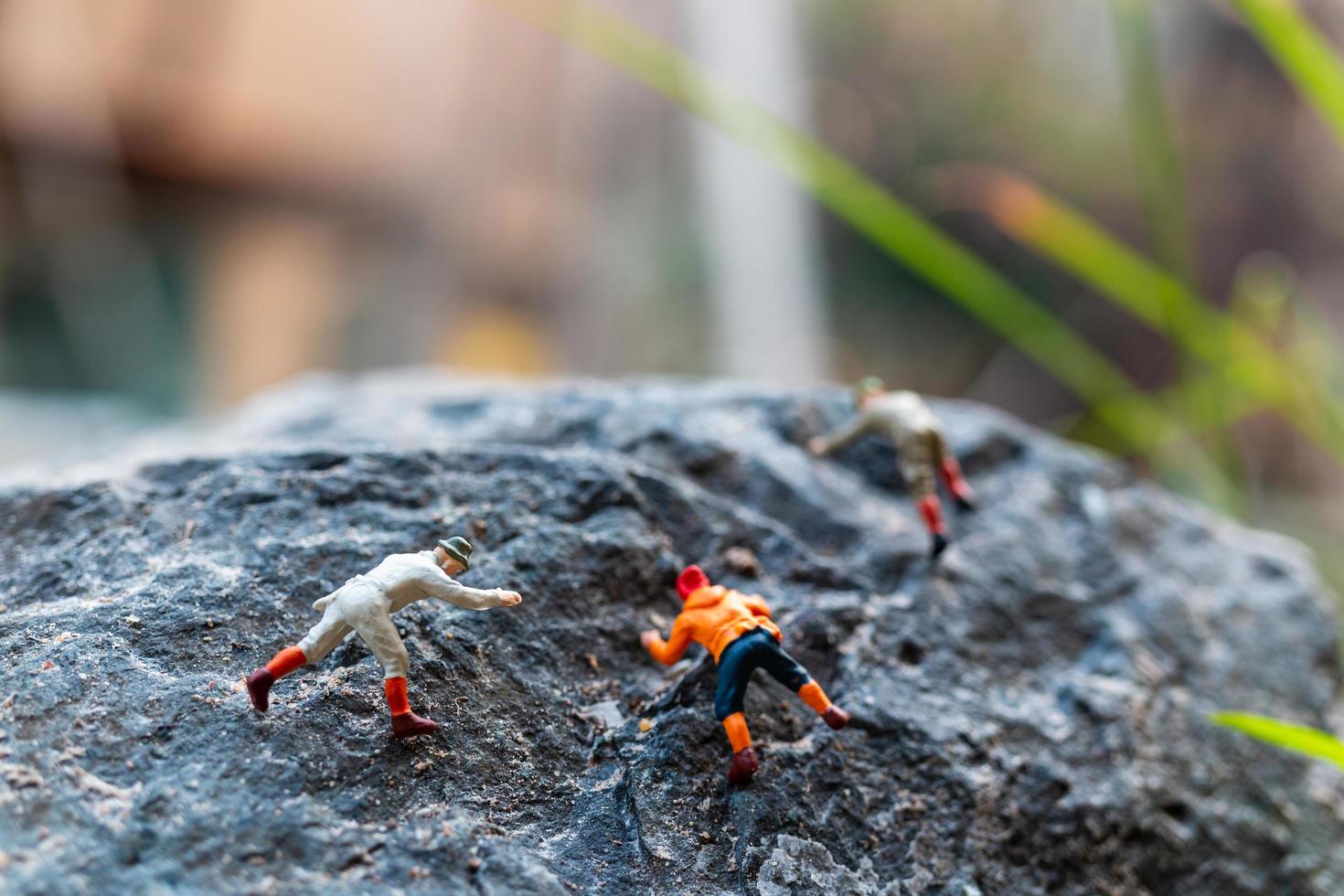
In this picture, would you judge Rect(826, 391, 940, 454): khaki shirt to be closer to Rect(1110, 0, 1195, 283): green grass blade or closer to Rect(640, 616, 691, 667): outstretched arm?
Rect(640, 616, 691, 667): outstretched arm

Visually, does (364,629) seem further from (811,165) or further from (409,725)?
(811,165)

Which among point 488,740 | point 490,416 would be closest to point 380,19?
point 490,416

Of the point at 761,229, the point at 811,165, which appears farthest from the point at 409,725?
the point at 761,229

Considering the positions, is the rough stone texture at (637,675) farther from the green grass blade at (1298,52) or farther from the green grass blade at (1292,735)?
the green grass blade at (1298,52)

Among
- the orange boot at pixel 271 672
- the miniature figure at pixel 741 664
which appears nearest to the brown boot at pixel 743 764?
the miniature figure at pixel 741 664

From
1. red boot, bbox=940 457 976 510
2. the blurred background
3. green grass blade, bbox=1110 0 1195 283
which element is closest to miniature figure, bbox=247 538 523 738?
red boot, bbox=940 457 976 510

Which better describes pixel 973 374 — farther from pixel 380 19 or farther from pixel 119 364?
pixel 119 364
